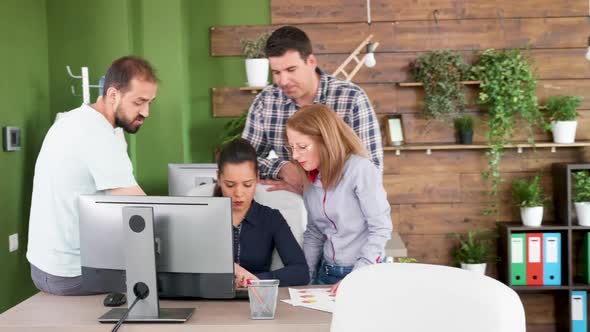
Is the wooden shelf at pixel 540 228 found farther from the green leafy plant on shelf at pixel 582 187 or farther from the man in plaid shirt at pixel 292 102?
the man in plaid shirt at pixel 292 102

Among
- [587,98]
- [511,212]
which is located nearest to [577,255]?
[511,212]

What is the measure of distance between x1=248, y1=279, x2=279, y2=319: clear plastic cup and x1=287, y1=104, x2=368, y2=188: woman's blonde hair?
0.59m

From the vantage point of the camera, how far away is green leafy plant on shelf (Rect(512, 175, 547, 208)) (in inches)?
190

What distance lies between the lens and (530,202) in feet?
15.9

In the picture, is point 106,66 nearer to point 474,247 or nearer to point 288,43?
point 288,43

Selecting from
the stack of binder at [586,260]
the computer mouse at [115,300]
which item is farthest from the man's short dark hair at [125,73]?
the stack of binder at [586,260]

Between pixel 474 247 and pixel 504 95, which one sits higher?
pixel 504 95

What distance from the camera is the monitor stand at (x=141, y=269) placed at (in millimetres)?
2035

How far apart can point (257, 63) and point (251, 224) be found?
2.43 m

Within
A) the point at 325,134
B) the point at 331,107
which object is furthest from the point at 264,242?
the point at 331,107

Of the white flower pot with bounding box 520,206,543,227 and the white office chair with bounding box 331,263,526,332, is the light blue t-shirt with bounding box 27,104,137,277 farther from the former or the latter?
the white flower pot with bounding box 520,206,543,227

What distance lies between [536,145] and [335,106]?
90.7 inches

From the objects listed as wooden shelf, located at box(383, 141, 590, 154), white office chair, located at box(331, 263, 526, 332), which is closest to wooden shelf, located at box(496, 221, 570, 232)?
wooden shelf, located at box(383, 141, 590, 154)

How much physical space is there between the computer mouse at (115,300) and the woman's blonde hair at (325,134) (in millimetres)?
765
